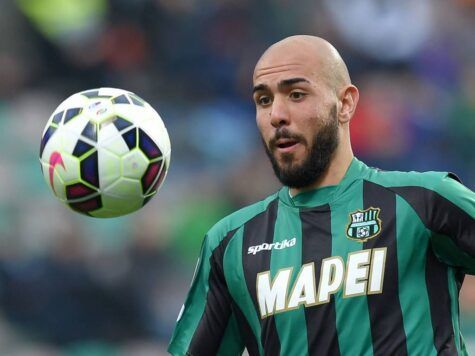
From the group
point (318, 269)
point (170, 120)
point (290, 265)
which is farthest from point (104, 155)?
point (170, 120)

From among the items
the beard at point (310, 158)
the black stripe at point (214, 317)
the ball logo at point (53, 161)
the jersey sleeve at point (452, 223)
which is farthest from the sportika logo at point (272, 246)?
the ball logo at point (53, 161)

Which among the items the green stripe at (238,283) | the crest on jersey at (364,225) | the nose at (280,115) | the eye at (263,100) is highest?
the eye at (263,100)

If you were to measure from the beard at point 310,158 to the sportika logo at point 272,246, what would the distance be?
238 mm

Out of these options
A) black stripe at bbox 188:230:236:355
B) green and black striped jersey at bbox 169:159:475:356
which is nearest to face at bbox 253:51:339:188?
green and black striped jersey at bbox 169:159:475:356

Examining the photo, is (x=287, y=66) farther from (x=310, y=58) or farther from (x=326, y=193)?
(x=326, y=193)

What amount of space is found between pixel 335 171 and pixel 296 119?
288mm

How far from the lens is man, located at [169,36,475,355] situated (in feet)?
11.6

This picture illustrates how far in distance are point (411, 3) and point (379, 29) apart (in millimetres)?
453

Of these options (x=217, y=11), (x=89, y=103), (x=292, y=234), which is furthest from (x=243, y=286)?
(x=217, y=11)

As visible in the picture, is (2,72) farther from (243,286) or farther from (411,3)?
(243,286)

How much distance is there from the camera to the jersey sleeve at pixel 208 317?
12.9 ft

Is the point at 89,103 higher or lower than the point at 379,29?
lower

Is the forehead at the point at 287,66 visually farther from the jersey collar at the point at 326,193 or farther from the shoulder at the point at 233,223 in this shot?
the shoulder at the point at 233,223

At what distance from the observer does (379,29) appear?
982 centimetres
